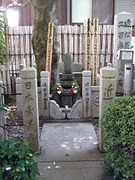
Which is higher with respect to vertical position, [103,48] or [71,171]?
[103,48]

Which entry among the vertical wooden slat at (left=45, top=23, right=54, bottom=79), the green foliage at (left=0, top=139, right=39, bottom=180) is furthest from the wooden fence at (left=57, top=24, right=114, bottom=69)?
the green foliage at (left=0, top=139, right=39, bottom=180)

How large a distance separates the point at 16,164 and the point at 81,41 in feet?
19.5

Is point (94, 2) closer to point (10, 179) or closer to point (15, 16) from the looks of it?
point (15, 16)

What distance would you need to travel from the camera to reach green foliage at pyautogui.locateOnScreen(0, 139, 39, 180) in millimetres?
2826

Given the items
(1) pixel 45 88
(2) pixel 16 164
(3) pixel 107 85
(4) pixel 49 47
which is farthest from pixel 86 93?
(2) pixel 16 164

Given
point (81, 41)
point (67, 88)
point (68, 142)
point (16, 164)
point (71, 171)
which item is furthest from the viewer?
point (81, 41)

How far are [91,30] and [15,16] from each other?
5.53 meters

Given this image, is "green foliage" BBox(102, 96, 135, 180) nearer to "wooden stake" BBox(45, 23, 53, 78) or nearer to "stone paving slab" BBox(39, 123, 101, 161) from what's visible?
"stone paving slab" BBox(39, 123, 101, 161)

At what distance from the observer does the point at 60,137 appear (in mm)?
5383

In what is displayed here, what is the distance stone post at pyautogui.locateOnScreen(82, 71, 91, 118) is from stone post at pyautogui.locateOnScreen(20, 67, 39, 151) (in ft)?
6.48

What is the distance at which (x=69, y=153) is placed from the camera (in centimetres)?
464

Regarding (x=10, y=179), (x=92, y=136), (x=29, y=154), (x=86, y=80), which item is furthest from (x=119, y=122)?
(x=86, y=80)

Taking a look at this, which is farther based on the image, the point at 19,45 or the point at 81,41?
the point at 81,41

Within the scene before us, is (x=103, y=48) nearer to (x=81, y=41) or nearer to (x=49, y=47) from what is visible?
(x=81, y=41)
